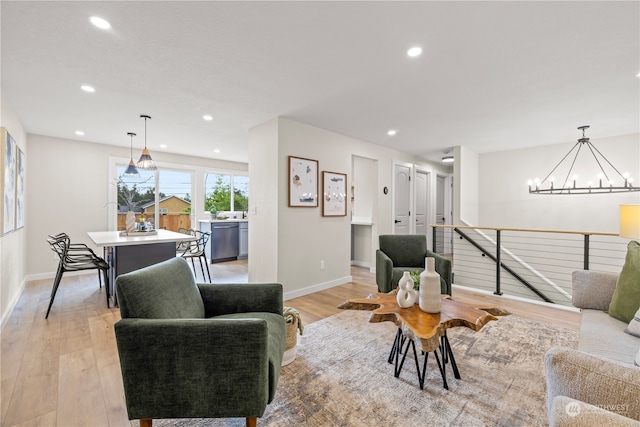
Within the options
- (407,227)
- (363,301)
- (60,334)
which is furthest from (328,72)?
(407,227)

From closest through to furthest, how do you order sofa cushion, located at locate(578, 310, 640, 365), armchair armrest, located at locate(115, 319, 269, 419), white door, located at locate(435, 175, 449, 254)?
1. armchair armrest, located at locate(115, 319, 269, 419)
2. sofa cushion, located at locate(578, 310, 640, 365)
3. white door, located at locate(435, 175, 449, 254)

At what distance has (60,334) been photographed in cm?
268

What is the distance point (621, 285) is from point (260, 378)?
221 cm

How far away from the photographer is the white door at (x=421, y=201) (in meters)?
6.50

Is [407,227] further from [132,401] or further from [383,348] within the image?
[132,401]

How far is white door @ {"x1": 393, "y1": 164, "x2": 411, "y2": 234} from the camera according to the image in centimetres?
582

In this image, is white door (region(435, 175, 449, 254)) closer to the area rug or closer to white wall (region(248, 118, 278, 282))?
the area rug

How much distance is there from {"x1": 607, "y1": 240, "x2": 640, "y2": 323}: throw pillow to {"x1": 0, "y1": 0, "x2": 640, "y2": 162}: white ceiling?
1481 millimetres

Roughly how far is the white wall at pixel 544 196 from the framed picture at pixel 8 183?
7.06 metres

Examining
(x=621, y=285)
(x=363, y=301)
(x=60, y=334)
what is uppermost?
(x=621, y=285)

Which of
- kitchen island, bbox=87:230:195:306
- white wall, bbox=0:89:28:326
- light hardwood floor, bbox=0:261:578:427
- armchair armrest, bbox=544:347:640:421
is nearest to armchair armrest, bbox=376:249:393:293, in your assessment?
light hardwood floor, bbox=0:261:578:427

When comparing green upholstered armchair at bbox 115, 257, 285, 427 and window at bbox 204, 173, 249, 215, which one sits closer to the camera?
green upholstered armchair at bbox 115, 257, 285, 427

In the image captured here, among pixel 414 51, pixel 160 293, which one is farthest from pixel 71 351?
pixel 414 51

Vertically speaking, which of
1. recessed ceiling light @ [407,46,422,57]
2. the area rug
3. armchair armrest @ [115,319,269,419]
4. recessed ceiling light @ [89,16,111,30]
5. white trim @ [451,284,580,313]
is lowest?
the area rug
